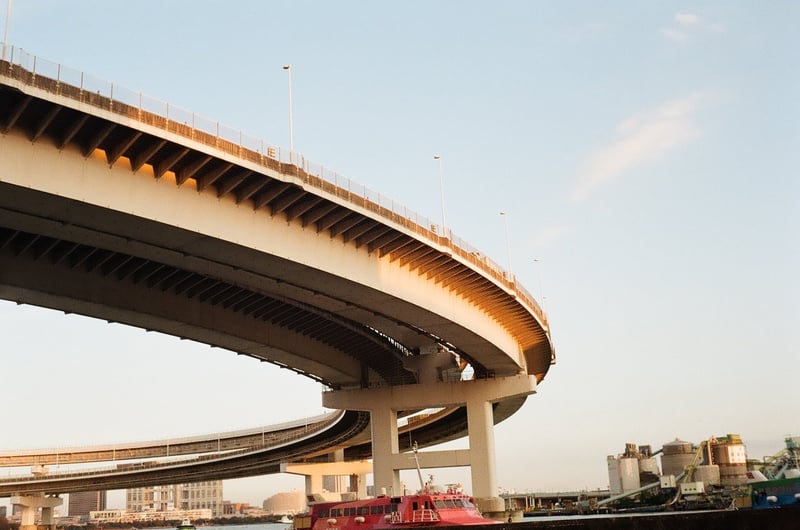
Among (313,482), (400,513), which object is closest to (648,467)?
(313,482)

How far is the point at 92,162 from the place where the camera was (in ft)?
101

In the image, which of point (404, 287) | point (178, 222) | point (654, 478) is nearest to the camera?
point (178, 222)

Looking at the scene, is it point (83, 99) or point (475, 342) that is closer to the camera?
point (83, 99)

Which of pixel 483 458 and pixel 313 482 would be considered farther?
pixel 313 482

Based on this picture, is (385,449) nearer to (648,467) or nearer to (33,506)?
(33,506)

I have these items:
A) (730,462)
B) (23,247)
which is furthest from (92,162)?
(730,462)

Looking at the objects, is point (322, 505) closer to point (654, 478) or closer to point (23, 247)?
point (23, 247)

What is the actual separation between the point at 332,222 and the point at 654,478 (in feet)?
567

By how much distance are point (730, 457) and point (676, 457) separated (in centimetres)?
1796

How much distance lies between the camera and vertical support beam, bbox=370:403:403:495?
6438 cm

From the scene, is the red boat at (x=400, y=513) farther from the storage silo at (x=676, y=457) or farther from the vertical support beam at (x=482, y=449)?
the storage silo at (x=676, y=457)

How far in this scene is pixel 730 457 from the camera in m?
176

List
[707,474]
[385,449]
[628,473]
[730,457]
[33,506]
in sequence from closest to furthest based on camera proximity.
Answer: [385,449]
[33,506]
[707,474]
[730,457]
[628,473]

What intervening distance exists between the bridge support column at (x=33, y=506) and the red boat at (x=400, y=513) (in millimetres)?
A: 110935
